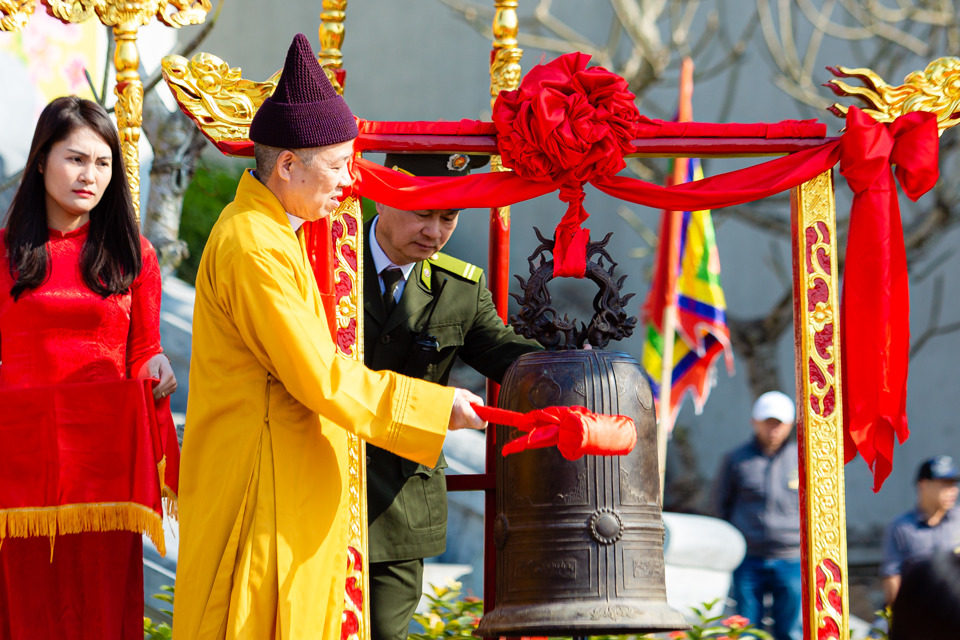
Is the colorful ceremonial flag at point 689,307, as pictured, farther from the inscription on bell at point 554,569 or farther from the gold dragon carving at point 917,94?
the inscription on bell at point 554,569

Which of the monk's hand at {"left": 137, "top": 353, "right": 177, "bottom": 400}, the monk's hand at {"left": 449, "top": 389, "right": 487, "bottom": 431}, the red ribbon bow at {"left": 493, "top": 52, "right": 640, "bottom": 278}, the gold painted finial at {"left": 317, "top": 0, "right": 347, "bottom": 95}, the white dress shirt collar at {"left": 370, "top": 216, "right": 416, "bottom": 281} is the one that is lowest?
the monk's hand at {"left": 449, "top": 389, "right": 487, "bottom": 431}

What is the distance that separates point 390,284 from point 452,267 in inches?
9.4

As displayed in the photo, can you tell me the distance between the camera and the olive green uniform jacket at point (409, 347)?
4141 mm

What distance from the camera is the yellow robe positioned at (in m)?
3.18

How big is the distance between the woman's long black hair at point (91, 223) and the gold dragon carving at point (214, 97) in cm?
28

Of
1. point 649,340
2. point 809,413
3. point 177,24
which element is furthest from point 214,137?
point 649,340

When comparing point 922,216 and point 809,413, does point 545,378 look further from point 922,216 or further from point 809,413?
point 922,216

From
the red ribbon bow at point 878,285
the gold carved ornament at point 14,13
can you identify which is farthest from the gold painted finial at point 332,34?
the red ribbon bow at point 878,285

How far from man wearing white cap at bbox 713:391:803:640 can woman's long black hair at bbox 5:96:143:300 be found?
3.42 metres

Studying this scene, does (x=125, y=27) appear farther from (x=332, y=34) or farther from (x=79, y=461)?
(x=79, y=461)

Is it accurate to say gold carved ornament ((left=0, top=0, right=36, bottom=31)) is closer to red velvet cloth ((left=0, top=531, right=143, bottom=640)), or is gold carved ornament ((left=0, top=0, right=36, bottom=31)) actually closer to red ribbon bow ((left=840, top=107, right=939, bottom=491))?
red velvet cloth ((left=0, top=531, right=143, bottom=640))

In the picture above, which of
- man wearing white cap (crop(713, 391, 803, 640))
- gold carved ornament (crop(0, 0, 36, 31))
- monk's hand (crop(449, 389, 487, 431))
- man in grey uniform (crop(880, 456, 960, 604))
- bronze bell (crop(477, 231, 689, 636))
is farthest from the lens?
man wearing white cap (crop(713, 391, 803, 640))

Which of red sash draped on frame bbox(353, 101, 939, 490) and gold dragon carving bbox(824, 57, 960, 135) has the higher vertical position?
gold dragon carving bbox(824, 57, 960, 135)

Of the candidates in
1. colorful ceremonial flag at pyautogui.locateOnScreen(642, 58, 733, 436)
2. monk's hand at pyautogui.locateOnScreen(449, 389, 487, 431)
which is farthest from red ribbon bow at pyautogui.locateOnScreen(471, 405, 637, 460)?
colorful ceremonial flag at pyautogui.locateOnScreen(642, 58, 733, 436)
